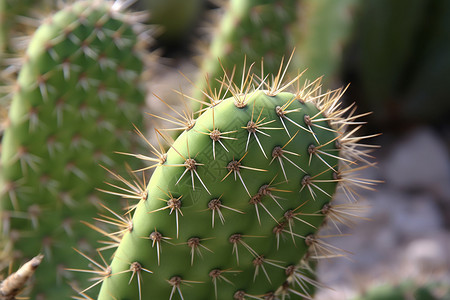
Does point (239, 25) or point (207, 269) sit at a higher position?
point (239, 25)

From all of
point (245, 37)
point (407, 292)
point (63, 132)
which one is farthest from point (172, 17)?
point (407, 292)

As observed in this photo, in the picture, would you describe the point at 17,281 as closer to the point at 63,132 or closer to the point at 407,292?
the point at 63,132

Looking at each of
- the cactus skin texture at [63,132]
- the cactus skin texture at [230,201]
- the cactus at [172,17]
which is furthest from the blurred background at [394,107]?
the cactus skin texture at [230,201]

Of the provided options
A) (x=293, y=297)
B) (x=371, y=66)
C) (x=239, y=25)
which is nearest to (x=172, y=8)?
(x=371, y=66)

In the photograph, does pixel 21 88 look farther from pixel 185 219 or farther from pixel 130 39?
pixel 185 219

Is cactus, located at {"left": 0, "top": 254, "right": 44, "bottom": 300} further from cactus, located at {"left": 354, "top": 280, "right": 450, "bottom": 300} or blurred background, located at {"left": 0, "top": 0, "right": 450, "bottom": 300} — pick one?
blurred background, located at {"left": 0, "top": 0, "right": 450, "bottom": 300}

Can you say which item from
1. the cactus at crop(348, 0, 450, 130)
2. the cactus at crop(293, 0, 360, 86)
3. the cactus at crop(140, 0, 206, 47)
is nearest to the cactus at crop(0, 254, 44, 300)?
the cactus at crop(293, 0, 360, 86)
